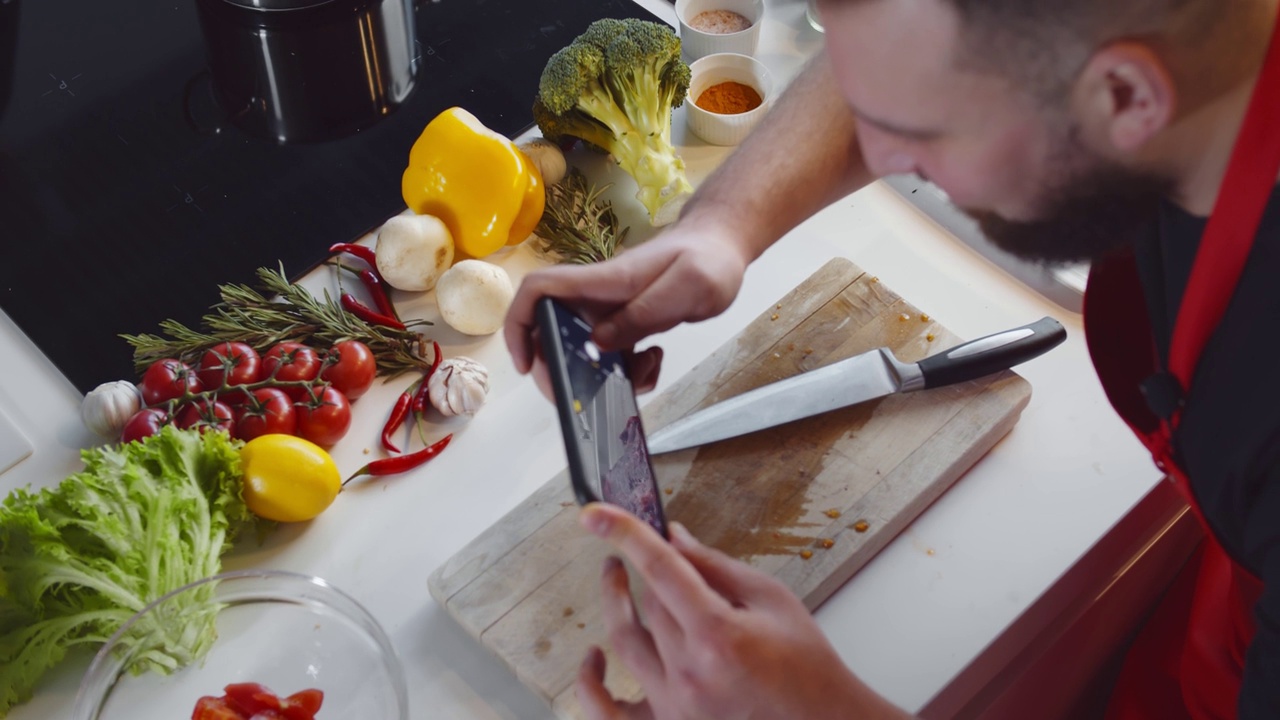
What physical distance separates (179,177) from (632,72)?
672 millimetres

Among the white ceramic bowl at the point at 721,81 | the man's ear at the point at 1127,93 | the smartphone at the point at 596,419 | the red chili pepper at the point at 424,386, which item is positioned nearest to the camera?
the man's ear at the point at 1127,93

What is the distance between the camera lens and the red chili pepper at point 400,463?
126 centimetres

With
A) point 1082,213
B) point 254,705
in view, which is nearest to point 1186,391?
point 1082,213

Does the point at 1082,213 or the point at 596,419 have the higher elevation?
the point at 1082,213

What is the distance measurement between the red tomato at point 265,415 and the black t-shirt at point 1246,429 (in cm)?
92

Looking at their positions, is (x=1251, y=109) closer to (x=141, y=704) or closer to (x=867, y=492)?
(x=867, y=492)

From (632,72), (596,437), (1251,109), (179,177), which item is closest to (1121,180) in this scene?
(1251,109)

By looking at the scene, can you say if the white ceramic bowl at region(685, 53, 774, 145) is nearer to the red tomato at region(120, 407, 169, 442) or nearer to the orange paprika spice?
the orange paprika spice

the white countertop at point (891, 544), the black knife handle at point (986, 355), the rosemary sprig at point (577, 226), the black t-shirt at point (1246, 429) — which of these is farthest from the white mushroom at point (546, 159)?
the black t-shirt at point (1246, 429)

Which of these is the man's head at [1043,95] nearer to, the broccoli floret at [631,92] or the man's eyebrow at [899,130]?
the man's eyebrow at [899,130]

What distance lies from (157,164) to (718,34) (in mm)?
840

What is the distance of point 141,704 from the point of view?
1.07 m

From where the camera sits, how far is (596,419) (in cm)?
96

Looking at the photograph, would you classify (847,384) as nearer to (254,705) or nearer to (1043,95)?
(1043,95)
